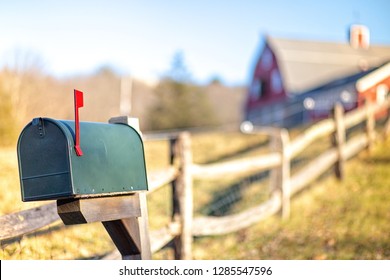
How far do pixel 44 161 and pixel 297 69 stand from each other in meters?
28.6

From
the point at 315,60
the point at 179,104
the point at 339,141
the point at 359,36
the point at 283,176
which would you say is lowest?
the point at 179,104

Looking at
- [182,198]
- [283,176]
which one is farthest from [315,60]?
[182,198]

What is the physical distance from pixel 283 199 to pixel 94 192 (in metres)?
5.37

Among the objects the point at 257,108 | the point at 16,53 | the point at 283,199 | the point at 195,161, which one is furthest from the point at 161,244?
the point at 257,108

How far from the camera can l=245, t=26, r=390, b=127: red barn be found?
98.0 feet

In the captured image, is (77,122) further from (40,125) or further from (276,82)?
(276,82)

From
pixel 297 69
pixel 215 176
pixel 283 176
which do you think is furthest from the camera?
pixel 297 69

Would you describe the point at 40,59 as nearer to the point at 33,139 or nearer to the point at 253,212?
the point at 253,212

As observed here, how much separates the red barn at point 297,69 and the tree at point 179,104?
12.1 ft

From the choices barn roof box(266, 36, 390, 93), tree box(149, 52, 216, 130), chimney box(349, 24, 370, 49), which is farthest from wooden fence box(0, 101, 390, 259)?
tree box(149, 52, 216, 130)

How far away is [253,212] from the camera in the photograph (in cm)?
806

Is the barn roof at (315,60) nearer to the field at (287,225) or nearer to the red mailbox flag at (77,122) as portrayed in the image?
the field at (287,225)

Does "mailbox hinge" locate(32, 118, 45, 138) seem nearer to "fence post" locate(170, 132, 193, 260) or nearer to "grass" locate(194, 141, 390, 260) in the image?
"fence post" locate(170, 132, 193, 260)

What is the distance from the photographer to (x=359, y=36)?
32.4m
